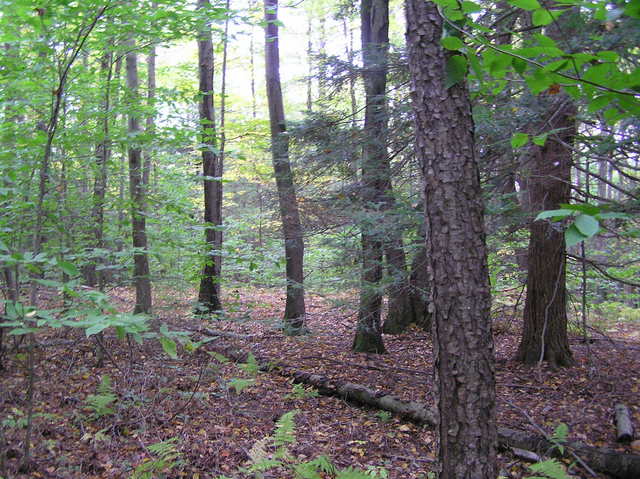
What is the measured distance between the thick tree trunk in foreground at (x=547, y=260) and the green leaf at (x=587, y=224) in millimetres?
5573

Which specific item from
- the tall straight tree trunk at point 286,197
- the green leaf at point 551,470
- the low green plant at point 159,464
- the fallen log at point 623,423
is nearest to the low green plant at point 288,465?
the low green plant at point 159,464

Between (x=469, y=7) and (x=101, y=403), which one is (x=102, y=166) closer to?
(x=101, y=403)

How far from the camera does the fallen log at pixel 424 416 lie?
4316mm

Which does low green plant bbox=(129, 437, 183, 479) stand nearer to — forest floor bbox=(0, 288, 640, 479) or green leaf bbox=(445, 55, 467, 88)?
forest floor bbox=(0, 288, 640, 479)

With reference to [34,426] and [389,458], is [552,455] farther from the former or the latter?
[34,426]

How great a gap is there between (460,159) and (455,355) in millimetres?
1120

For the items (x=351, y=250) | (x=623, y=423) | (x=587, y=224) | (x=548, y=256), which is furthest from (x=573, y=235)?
(x=351, y=250)

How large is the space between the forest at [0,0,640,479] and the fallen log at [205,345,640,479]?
28 millimetres

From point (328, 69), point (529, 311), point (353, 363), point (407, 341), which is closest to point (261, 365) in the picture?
point (353, 363)

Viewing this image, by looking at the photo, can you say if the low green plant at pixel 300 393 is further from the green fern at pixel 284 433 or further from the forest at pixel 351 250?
the green fern at pixel 284 433

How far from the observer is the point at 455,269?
253 centimetres

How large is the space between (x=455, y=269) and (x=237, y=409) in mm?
4203

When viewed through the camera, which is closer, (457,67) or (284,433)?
(457,67)

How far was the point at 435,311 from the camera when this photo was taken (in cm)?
260
